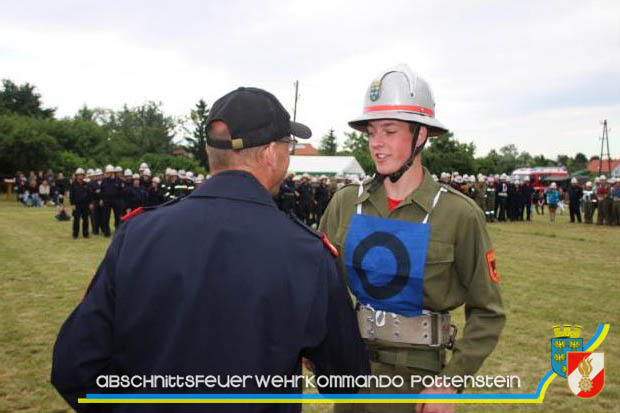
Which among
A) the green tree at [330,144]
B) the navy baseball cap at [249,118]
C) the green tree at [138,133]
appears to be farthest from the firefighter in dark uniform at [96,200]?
the green tree at [330,144]

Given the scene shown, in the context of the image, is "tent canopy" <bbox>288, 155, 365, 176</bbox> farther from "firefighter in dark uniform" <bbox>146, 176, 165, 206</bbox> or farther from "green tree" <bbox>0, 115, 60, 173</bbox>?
"firefighter in dark uniform" <bbox>146, 176, 165, 206</bbox>

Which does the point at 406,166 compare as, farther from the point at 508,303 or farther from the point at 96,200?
the point at 96,200

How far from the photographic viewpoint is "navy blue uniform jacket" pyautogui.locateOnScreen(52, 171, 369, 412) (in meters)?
1.60

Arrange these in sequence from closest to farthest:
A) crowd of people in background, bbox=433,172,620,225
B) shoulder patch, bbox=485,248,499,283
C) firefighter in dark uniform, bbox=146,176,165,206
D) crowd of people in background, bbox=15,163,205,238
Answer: shoulder patch, bbox=485,248,499,283 < crowd of people in background, bbox=15,163,205,238 < firefighter in dark uniform, bbox=146,176,165,206 < crowd of people in background, bbox=433,172,620,225

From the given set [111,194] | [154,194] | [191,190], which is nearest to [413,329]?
[191,190]

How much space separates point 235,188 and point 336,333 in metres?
0.58

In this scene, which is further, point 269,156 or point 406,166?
point 406,166

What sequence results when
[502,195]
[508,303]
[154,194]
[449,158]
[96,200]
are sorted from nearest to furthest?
[508,303] → [96,200] → [154,194] → [502,195] → [449,158]

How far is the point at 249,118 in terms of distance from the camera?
72.0 inches

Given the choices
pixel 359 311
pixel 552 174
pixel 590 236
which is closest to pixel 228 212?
pixel 359 311

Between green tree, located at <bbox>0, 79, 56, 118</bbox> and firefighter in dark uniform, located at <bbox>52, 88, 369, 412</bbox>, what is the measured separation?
6188 cm

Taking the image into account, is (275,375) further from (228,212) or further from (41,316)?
(41,316)

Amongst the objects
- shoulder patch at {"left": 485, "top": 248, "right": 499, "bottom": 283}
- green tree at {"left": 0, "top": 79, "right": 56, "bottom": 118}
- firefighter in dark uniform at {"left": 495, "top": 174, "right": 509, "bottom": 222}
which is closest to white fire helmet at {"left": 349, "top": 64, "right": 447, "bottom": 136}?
shoulder patch at {"left": 485, "top": 248, "right": 499, "bottom": 283}

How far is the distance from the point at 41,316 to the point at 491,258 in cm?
701
